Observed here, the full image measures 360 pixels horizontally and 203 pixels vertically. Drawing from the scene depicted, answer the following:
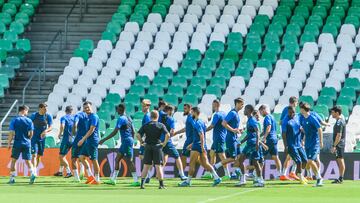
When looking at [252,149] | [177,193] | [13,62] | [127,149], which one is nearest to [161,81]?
[13,62]

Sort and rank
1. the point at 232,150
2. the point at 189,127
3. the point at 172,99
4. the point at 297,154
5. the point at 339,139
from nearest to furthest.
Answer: the point at 297,154
the point at 189,127
the point at 339,139
the point at 232,150
the point at 172,99

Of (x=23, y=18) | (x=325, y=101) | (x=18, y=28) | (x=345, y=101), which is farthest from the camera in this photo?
(x=23, y=18)

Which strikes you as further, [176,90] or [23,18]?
[23,18]

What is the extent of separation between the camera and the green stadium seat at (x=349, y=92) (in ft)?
126

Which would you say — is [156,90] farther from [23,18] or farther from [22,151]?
[22,151]

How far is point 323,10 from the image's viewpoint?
42875 millimetres

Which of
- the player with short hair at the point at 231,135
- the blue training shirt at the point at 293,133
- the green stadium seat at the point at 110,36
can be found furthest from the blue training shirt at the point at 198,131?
the green stadium seat at the point at 110,36

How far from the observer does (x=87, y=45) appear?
43.5 meters

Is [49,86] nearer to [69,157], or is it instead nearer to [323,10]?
[69,157]

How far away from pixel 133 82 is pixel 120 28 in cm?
313

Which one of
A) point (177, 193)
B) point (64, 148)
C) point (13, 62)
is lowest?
point (177, 193)

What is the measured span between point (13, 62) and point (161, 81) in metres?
5.91

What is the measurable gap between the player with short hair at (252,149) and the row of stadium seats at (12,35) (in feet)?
45.7

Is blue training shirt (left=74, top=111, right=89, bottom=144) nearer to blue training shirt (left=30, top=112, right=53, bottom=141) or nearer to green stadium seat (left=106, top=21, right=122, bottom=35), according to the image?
blue training shirt (left=30, top=112, right=53, bottom=141)
